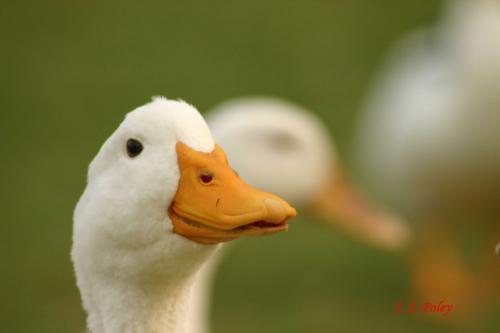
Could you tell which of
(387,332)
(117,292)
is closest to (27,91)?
(387,332)

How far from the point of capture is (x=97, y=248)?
2555 millimetres

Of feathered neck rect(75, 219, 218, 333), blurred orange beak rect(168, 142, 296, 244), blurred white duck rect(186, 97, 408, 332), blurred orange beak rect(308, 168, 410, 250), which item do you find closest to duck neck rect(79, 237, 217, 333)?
feathered neck rect(75, 219, 218, 333)

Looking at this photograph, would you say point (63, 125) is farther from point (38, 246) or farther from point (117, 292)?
point (117, 292)

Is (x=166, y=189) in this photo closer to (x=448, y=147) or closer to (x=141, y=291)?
(x=141, y=291)

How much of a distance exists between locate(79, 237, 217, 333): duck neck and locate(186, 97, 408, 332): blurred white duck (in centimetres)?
181

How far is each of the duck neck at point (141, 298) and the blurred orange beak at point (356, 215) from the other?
2.95 metres

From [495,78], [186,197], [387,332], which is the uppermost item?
[495,78]

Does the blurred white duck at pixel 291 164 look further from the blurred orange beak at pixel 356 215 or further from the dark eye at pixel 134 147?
the dark eye at pixel 134 147

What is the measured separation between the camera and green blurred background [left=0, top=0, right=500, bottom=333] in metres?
6.76

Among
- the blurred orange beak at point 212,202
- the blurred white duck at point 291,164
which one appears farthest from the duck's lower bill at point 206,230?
the blurred white duck at point 291,164

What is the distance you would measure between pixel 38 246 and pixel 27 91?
3.45 m

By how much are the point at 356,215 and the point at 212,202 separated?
3501mm
